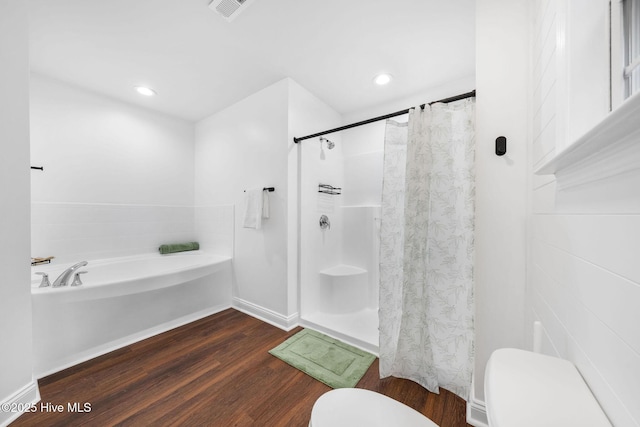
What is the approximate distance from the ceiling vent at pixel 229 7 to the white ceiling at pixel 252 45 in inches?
1.7

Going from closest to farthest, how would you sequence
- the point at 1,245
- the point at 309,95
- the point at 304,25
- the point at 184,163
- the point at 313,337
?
the point at 1,245 < the point at 304,25 < the point at 313,337 < the point at 309,95 < the point at 184,163

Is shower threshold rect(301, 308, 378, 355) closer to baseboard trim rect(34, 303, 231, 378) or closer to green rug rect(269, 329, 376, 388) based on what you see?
green rug rect(269, 329, 376, 388)

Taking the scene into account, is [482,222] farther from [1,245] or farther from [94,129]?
[94,129]

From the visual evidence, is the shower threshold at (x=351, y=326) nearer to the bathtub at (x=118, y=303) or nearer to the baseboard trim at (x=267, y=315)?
the baseboard trim at (x=267, y=315)

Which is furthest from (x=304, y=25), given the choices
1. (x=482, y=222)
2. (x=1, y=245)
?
(x=1, y=245)

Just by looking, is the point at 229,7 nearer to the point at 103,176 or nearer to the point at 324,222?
the point at 324,222

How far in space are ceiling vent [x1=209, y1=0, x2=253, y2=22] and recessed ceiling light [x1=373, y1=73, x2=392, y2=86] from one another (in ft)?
4.23

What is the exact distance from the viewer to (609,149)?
433 millimetres

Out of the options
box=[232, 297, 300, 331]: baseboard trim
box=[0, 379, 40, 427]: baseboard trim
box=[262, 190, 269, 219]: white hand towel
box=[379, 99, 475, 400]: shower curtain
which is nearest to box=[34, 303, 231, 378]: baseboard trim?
box=[232, 297, 300, 331]: baseboard trim

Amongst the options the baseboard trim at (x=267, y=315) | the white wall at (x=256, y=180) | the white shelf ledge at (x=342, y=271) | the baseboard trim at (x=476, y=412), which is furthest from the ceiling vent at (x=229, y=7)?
the baseboard trim at (x=476, y=412)

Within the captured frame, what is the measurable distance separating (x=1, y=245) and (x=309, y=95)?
8.32ft

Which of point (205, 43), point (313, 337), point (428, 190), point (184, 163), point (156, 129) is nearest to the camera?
point (428, 190)

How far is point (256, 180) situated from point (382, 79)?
1676mm

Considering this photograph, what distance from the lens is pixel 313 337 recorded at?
206 cm
